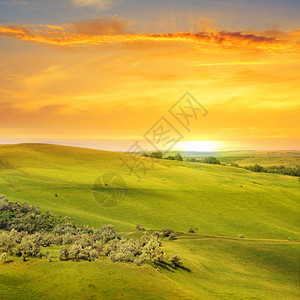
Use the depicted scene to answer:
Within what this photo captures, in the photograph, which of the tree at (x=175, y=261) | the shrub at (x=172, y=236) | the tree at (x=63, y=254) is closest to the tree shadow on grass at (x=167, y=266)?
the tree at (x=175, y=261)

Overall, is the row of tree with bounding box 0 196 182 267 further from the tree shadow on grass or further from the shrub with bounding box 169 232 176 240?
the shrub with bounding box 169 232 176 240

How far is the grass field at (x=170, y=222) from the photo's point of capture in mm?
20922

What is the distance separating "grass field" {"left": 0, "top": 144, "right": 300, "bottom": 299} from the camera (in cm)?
2092

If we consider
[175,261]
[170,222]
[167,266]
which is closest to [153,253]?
[167,266]

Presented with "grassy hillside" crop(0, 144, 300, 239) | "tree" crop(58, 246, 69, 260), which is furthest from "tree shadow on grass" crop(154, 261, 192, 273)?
"grassy hillside" crop(0, 144, 300, 239)

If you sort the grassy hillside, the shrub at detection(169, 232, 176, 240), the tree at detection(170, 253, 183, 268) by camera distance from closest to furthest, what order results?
the tree at detection(170, 253, 183, 268) < the shrub at detection(169, 232, 176, 240) < the grassy hillside

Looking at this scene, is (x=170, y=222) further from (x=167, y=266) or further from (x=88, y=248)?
(x=88, y=248)

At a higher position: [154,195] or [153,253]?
[153,253]

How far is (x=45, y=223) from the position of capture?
4794cm

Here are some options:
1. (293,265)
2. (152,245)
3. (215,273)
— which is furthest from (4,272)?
(293,265)

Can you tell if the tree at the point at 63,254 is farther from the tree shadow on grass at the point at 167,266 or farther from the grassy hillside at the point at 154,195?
the grassy hillside at the point at 154,195

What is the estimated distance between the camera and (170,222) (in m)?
64.4

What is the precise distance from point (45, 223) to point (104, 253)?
23035 mm

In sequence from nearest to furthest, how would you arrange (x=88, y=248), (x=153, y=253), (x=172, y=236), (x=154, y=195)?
1. (x=88, y=248)
2. (x=153, y=253)
3. (x=172, y=236)
4. (x=154, y=195)
